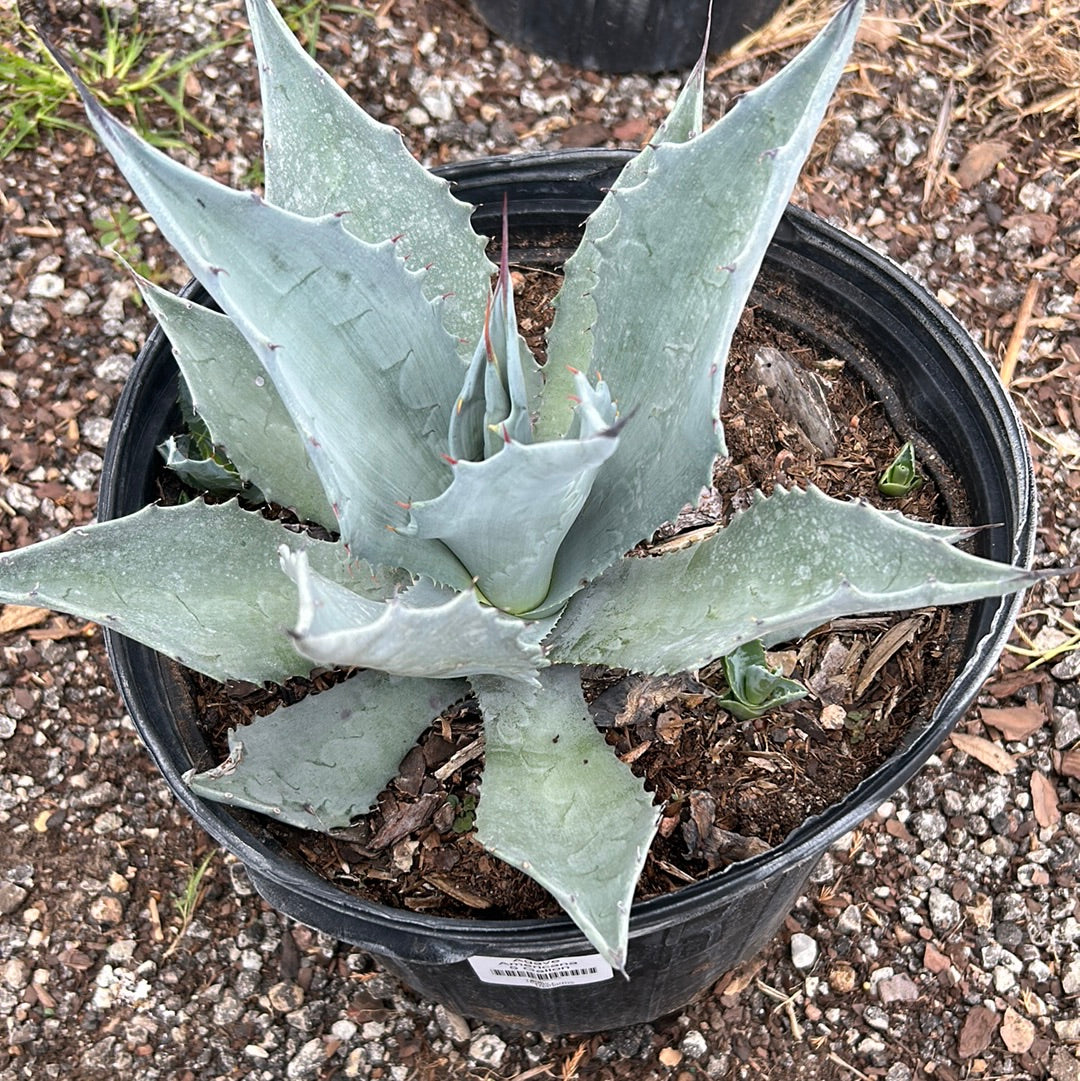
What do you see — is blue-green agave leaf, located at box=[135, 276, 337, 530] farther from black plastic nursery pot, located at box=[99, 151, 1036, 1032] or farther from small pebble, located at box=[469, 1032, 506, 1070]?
small pebble, located at box=[469, 1032, 506, 1070]

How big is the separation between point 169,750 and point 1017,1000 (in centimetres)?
128

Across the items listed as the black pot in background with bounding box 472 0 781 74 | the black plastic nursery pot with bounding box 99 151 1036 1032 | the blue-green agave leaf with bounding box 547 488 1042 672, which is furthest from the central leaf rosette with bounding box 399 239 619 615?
the black pot in background with bounding box 472 0 781 74

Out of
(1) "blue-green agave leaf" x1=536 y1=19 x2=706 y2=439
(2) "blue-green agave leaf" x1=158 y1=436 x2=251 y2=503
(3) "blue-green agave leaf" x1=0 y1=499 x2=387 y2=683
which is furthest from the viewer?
(2) "blue-green agave leaf" x1=158 y1=436 x2=251 y2=503

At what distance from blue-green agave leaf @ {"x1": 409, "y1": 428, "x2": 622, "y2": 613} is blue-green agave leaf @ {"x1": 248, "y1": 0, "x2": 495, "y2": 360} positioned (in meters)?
0.24

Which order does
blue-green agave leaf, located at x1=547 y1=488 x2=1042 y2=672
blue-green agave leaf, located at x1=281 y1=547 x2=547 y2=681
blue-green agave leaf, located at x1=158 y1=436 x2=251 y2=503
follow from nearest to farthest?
blue-green agave leaf, located at x1=281 y1=547 x2=547 y2=681 → blue-green agave leaf, located at x1=547 y1=488 x2=1042 y2=672 → blue-green agave leaf, located at x1=158 y1=436 x2=251 y2=503

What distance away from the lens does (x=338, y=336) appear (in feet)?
3.49

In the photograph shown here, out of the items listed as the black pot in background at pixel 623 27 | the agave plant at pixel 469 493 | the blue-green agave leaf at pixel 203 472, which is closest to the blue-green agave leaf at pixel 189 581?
the agave plant at pixel 469 493

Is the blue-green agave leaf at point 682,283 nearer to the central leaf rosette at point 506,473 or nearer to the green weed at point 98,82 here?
the central leaf rosette at point 506,473

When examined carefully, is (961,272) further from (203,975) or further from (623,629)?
(203,975)

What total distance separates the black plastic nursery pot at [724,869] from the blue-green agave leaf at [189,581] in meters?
0.15

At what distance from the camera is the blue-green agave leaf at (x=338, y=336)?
90 cm

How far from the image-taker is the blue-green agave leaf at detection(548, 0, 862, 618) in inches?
36.3

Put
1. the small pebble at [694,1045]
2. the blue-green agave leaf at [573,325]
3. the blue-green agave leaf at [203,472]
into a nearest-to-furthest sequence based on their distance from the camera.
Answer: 1. the blue-green agave leaf at [573,325]
2. the blue-green agave leaf at [203,472]
3. the small pebble at [694,1045]

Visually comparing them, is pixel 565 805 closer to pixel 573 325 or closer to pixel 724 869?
pixel 724 869
